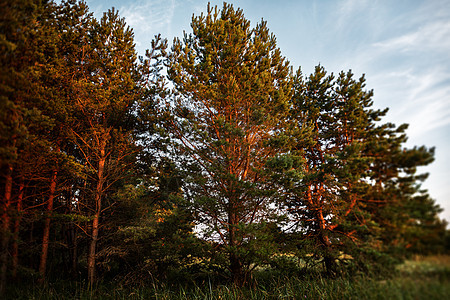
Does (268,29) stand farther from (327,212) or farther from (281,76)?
(327,212)

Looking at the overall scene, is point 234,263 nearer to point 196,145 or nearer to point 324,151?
point 196,145

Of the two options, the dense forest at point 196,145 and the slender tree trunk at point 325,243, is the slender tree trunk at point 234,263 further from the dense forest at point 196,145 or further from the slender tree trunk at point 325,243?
the slender tree trunk at point 325,243

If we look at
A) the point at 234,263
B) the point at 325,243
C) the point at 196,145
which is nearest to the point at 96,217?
the point at 196,145

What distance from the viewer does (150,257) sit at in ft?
29.0

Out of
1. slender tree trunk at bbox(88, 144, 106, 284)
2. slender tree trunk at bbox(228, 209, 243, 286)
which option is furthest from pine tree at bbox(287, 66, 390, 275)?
slender tree trunk at bbox(88, 144, 106, 284)

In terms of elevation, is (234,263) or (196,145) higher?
(196,145)

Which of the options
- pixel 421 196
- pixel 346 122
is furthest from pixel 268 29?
pixel 421 196

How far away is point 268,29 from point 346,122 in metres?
5.31

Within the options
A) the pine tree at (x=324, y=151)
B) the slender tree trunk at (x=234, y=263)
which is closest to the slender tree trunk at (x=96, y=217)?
the slender tree trunk at (x=234, y=263)

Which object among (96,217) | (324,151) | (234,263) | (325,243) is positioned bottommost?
(234,263)

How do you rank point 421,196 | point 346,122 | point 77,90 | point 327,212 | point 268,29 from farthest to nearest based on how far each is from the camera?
point 268,29 → point 77,90 → point 327,212 → point 346,122 → point 421,196

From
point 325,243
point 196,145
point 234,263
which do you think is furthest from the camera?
point 196,145

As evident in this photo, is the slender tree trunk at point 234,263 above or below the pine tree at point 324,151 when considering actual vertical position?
below

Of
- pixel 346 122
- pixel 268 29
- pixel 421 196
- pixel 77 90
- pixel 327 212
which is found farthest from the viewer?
pixel 268 29
